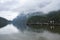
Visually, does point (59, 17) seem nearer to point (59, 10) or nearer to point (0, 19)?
point (59, 10)

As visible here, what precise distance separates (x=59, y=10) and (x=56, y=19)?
23189mm

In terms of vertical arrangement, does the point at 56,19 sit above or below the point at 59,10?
below

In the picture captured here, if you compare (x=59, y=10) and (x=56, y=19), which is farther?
(x=59, y=10)

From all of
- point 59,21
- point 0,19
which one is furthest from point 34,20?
point 0,19

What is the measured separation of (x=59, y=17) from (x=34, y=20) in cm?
2153

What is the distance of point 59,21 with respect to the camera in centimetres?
6412

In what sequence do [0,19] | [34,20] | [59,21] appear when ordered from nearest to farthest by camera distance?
[59,21] → [34,20] → [0,19]

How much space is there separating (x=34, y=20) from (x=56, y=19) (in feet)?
68.5

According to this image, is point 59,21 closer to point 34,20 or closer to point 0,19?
point 34,20

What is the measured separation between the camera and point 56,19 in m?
66.4

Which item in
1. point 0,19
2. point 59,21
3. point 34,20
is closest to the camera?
point 59,21

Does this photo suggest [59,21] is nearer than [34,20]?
Yes

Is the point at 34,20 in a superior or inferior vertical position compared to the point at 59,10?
inferior

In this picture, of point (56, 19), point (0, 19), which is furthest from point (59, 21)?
point (0, 19)
